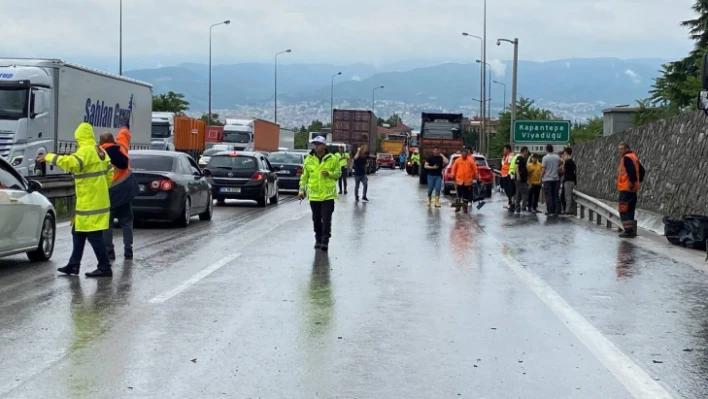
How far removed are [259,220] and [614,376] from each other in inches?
606

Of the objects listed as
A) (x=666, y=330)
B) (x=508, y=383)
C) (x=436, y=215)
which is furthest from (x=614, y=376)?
(x=436, y=215)

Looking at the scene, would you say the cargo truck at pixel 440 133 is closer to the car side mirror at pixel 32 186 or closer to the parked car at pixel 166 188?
the parked car at pixel 166 188

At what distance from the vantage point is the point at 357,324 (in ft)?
29.7

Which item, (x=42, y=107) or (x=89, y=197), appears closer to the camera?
(x=89, y=197)

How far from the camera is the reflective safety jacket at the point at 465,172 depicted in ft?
87.9

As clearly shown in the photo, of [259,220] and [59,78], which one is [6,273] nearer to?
[259,220]

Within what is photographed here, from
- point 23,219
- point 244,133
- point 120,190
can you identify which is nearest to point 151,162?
point 120,190

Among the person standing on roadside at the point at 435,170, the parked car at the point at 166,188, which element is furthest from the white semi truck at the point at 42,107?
the person standing on roadside at the point at 435,170

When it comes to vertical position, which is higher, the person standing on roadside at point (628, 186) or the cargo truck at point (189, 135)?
the cargo truck at point (189, 135)

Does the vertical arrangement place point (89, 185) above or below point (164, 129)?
below

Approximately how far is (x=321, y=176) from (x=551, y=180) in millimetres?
11586

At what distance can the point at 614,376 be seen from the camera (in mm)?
7160

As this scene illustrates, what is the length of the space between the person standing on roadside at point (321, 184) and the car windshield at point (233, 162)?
1194cm

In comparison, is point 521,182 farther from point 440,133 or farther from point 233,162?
point 440,133
